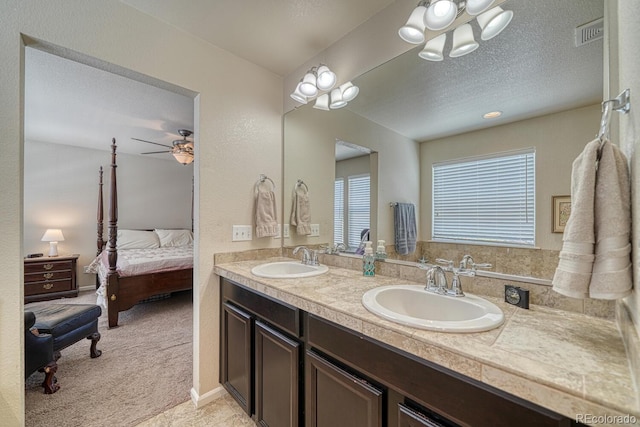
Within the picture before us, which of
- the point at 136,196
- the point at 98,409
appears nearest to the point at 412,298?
the point at 98,409

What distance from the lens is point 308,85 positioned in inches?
72.8

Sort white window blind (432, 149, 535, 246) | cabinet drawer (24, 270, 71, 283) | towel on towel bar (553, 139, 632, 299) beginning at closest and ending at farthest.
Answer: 1. towel on towel bar (553, 139, 632, 299)
2. white window blind (432, 149, 535, 246)
3. cabinet drawer (24, 270, 71, 283)

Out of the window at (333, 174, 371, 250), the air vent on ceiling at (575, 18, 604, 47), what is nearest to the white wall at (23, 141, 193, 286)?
the window at (333, 174, 371, 250)

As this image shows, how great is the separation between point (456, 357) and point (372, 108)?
57.6 inches

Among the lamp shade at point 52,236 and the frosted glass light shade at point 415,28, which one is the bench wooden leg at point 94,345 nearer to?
the lamp shade at point 52,236

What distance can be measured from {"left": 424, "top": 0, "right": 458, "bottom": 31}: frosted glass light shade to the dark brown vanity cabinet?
151 centimetres

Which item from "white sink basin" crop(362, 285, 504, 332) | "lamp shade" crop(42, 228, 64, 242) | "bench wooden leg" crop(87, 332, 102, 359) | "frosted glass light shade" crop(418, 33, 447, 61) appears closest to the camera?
"white sink basin" crop(362, 285, 504, 332)

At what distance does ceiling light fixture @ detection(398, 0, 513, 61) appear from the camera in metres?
1.12

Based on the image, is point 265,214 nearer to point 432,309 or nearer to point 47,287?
point 432,309

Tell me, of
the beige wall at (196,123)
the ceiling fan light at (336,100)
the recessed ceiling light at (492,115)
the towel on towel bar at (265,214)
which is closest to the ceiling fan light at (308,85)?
the ceiling fan light at (336,100)

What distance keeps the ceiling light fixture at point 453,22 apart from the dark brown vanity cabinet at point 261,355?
4.84 feet

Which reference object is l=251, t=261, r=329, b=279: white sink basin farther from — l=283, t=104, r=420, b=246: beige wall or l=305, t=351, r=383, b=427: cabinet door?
l=305, t=351, r=383, b=427: cabinet door

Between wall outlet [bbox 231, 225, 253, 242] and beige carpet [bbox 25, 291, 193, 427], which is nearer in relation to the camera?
beige carpet [bbox 25, 291, 193, 427]

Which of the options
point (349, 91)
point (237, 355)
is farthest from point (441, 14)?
point (237, 355)
